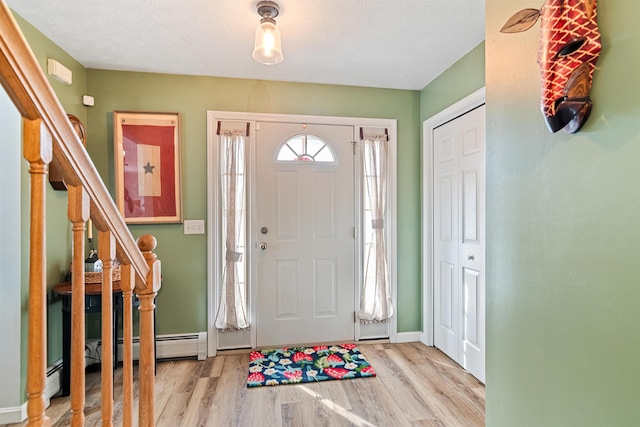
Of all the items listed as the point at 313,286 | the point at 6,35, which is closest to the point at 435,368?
the point at 313,286

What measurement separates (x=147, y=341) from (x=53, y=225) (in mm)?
1485

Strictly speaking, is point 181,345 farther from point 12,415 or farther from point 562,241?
point 562,241

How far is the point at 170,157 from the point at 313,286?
1625 millimetres

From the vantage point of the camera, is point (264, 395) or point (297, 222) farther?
point (297, 222)

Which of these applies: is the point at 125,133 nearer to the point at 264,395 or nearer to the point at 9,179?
the point at 9,179

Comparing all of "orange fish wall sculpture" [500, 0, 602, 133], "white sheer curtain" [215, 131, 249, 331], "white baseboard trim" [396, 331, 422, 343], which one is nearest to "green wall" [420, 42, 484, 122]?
"orange fish wall sculpture" [500, 0, 602, 133]

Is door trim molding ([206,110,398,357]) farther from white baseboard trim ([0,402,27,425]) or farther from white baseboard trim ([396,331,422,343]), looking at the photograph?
white baseboard trim ([0,402,27,425])

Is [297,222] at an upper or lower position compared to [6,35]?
lower

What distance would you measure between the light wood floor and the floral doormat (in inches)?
2.6

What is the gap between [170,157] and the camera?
2.60m

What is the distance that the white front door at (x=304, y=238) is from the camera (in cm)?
274

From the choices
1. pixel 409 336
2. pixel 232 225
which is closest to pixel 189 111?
pixel 232 225

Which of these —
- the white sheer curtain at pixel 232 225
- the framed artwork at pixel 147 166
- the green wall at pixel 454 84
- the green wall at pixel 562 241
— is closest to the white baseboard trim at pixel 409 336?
the white sheer curtain at pixel 232 225

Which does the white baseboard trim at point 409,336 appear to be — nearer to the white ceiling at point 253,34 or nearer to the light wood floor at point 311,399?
the light wood floor at point 311,399
